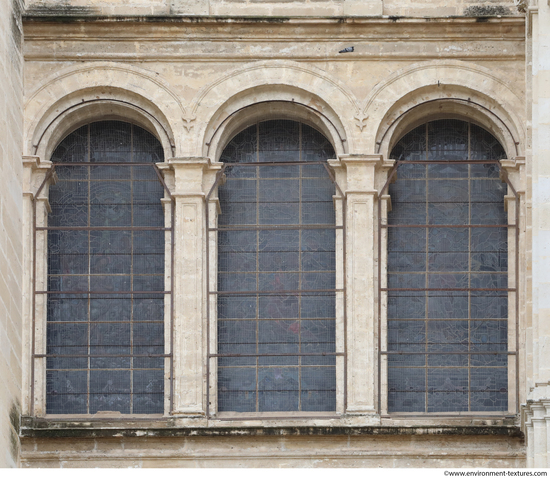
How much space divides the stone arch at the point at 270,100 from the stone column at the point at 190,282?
0.41 meters

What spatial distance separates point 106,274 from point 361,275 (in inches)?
129

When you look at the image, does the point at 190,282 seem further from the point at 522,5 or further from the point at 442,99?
the point at 522,5

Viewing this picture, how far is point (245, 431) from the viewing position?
25.7 meters

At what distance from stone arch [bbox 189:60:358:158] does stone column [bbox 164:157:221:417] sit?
1.36ft

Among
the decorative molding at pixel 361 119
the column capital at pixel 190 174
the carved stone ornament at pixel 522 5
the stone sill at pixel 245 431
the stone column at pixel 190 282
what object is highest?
the carved stone ornament at pixel 522 5

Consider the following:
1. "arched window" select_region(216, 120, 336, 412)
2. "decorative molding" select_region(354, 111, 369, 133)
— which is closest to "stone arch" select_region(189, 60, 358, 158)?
"decorative molding" select_region(354, 111, 369, 133)

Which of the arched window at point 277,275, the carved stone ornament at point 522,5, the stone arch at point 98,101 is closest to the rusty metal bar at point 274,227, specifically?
the arched window at point 277,275

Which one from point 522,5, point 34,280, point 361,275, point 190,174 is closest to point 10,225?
point 34,280

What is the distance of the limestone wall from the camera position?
25391 millimetres

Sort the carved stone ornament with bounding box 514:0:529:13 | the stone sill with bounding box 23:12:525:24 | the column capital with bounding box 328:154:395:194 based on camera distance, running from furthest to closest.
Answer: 1. the stone sill with bounding box 23:12:525:24
2. the column capital with bounding box 328:154:395:194
3. the carved stone ornament with bounding box 514:0:529:13

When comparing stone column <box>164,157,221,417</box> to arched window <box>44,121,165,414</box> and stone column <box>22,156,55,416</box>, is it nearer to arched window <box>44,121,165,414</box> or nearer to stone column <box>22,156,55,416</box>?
arched window <box>44,121,165,414</box>

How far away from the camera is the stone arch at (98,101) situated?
89.0ft

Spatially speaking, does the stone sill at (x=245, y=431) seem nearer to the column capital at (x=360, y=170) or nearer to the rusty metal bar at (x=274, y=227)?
the rusty metal bar at (x=274, y=227)

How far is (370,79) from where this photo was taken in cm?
2717
